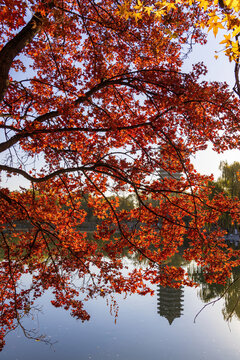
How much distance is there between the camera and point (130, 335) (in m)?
12.0

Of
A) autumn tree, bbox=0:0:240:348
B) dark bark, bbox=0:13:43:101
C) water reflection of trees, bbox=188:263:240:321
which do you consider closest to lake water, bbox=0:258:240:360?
water reflection of trees, bbox=188:263:240:321

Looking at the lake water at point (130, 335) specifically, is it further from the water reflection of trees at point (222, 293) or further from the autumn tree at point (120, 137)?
the autumn tree at point (120, 137)

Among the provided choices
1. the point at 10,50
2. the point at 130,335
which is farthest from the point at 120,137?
the point at 130,335

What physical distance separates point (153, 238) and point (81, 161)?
2.68 m

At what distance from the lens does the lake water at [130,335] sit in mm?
10406

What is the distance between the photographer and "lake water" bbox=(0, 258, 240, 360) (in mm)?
10406

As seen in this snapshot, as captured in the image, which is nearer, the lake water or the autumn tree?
the autumn tree

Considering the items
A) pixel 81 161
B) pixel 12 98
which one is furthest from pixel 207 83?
pixel 12 98

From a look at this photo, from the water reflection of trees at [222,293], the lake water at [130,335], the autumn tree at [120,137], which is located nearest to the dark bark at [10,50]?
the autumn tree at [120,137]

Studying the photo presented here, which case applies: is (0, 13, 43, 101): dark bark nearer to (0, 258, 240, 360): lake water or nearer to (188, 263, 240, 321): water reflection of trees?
(0, 258, 240, 360): lake water

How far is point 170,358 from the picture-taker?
34.1ft

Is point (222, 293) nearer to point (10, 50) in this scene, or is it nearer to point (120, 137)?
point (120, 137)

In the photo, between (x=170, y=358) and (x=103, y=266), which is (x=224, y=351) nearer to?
(x=170, y=358)

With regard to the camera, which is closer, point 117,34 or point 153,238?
point 117,34
